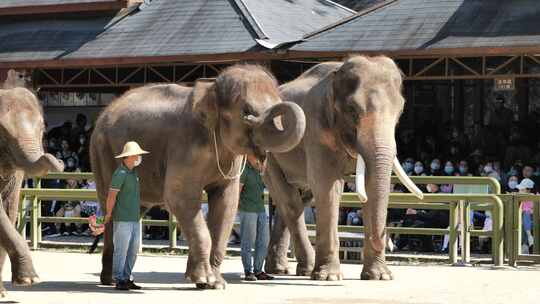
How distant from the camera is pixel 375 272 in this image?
16547 mm

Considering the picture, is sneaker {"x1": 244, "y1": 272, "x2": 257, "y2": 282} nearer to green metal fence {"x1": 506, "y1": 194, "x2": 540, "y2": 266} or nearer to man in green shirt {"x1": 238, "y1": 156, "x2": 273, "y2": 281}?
man in green shirt {"x1": 238, "y1": 156, "x2": 273, "y2": 281}

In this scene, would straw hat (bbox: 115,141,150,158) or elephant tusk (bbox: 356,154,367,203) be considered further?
elephant tusk (bbox: 356,154,367,203)

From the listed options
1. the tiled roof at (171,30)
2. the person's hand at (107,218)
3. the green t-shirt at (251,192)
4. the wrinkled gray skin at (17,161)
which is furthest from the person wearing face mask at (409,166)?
the wrinkled gray skin at (17,161)

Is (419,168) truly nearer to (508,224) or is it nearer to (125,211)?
(508,224)

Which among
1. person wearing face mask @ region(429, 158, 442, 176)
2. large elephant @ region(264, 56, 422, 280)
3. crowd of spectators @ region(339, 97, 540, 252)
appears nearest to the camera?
large elephant @ region(264, 56, 422, 280)

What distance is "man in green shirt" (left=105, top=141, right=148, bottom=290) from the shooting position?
48.6ft

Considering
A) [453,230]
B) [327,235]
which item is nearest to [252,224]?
[327,235]

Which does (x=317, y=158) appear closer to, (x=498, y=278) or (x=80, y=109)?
(x=498, y=278)

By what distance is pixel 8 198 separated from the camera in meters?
13.9

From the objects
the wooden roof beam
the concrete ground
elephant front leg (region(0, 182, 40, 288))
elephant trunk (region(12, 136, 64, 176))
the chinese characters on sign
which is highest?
the wooden roof beam

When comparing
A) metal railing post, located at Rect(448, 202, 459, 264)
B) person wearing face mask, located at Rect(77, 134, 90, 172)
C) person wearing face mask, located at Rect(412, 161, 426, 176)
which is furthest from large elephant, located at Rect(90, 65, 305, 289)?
person wearing face mask, located at Rect(77, 134, 90, 172)

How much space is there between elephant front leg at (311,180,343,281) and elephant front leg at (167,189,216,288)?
72.7 inches

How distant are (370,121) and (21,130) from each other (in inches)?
174

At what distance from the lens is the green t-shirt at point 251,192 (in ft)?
54.7
